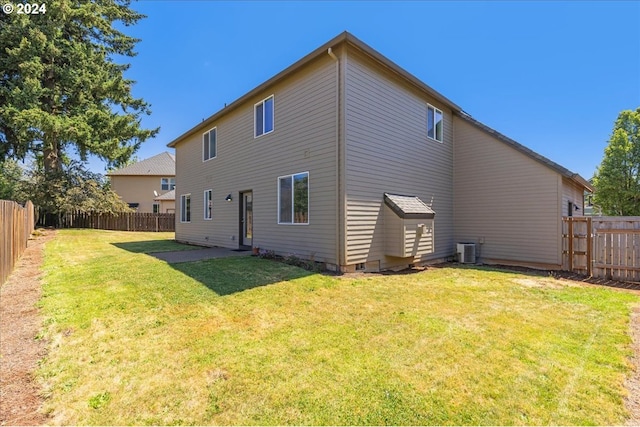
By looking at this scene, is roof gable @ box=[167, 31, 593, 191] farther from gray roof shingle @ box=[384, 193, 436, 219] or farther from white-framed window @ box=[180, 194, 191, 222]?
white-framed window @ box=[180, 194, 191, 222]

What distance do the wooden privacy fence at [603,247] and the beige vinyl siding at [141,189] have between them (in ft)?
101

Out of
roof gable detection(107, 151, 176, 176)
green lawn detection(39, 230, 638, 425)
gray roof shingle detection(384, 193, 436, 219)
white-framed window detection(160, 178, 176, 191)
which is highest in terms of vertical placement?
roof gable detection(107, 151, 176, 176)

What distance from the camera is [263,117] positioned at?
977cm

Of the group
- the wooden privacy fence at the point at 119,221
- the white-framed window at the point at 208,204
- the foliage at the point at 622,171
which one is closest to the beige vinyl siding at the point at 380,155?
the white-framed window at the point at 208,204

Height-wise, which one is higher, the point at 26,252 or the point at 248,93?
the point at 248,93

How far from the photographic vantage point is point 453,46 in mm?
10766

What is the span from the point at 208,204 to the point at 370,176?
801 cm

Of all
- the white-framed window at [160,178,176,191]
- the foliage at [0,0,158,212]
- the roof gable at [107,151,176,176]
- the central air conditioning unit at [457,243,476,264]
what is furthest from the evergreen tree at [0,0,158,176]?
the central air conditioning unit at [457,243,476,264]

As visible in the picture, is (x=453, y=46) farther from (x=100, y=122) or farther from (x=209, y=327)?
(x=100, y=122)

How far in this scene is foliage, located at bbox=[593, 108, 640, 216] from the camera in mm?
16656

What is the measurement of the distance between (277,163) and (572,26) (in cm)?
980

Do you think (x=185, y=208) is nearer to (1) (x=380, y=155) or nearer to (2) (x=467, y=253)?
(1) (x=380, y=155)

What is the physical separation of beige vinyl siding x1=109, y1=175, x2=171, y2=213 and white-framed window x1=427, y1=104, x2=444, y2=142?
27.2m

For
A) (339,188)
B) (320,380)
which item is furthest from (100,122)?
(320,380)
